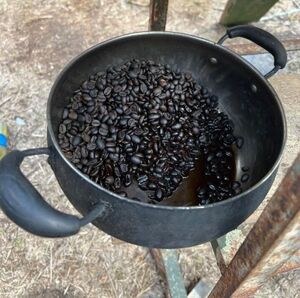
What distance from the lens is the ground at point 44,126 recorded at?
5.72ft

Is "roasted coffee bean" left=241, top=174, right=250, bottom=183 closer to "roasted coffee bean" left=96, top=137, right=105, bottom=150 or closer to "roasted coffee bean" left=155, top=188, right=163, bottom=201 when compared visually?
"roasted coffee bean" left=155, top=188, right=163, bottom=201

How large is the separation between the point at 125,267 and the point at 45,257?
29 cm

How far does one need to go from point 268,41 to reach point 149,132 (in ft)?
1.38

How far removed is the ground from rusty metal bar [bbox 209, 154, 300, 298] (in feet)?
1.08

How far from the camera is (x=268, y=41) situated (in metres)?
1.35

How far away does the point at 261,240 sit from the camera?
991mm

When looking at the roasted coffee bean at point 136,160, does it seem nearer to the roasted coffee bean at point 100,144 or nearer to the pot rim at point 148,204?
the roasted coffee bean at point 100,144

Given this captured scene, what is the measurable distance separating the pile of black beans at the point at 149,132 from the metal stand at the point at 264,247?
213 mm

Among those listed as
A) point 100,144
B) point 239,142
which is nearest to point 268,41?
point 239,142

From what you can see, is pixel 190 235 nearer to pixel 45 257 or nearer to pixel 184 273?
pixel 184 273

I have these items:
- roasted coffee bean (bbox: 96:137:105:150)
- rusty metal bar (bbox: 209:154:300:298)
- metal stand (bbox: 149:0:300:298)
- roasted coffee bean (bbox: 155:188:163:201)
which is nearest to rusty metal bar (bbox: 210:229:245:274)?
metal stand (bbox: 149:0:300:298)

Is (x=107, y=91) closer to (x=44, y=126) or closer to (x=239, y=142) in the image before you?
(x=239, y=142)

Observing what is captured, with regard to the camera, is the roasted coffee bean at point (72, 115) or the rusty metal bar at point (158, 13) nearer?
the roasted coffee bean at point (72, 115)

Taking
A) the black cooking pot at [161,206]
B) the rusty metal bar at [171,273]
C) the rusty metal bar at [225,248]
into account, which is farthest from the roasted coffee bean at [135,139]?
the rusty metal bar at [171,273]
